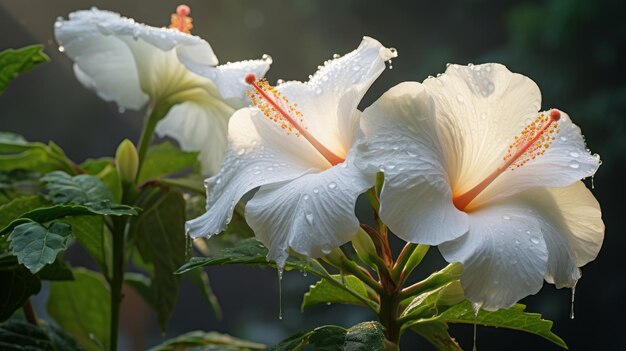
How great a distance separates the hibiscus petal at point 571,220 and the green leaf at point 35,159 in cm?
47

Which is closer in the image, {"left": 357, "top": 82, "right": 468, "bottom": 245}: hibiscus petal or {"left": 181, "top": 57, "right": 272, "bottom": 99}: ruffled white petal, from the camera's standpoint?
{"left": 357, "top": 82, "right": 468, "bottom": 245}: hibiscus petal

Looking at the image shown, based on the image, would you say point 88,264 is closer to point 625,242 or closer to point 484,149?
point 625,242

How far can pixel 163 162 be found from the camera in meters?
0.82

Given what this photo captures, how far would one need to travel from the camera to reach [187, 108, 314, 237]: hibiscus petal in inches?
18.5

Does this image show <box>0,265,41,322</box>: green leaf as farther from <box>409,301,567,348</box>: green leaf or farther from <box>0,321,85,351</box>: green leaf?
<box>409,301,567,348</box>: green leaf

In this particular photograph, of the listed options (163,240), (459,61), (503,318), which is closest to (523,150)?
(503,318)

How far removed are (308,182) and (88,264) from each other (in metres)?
2.11

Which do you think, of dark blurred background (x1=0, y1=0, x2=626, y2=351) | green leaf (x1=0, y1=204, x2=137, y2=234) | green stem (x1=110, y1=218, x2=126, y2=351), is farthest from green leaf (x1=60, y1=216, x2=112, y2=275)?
dark blurred background (x1=0, y1=0, x2=626, y2=351)

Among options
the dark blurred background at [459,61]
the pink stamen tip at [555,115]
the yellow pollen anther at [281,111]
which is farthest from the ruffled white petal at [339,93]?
the dark blurred background at [459,61]

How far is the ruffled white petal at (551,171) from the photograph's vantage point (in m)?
0.47

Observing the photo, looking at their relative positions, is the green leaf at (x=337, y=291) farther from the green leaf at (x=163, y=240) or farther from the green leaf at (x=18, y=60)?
the green leaf at (x=18, y=60)

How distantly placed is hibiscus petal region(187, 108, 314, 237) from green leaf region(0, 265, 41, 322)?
0.20m

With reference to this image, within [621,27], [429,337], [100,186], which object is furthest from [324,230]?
[621,27]

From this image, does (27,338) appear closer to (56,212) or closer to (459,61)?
(56,212)
